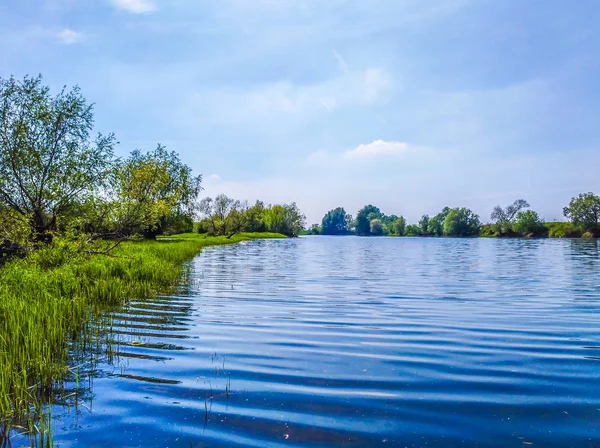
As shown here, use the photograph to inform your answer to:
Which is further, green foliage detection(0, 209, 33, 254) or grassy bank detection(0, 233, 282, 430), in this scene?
green foliage detection(0, 209, 33, 254)

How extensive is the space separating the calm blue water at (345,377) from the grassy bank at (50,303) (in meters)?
0.86

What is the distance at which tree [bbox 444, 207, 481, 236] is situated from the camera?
185 m

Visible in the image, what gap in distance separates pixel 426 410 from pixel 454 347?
422cm

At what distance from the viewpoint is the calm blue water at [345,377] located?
5949 millimetres

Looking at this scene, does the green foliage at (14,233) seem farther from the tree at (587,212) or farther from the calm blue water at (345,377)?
the tree at (587,212)

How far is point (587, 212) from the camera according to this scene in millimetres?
136125

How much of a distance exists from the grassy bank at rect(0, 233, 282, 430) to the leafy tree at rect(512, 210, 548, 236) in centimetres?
15196

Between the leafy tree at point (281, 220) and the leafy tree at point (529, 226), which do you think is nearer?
the leafy tree at point (529, 226)

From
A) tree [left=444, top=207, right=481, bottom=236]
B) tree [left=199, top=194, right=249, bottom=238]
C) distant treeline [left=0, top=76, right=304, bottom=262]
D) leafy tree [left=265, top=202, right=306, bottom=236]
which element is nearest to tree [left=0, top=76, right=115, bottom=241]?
distant treeline [left=0, top=76, right=304, bottom=262]

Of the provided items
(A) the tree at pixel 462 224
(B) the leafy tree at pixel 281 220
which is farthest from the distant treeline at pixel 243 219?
(A) the tree at pixel 462 224

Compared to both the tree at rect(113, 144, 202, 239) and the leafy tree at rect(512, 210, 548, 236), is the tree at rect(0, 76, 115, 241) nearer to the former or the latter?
the tree at rect(113, 144, 202, 239)

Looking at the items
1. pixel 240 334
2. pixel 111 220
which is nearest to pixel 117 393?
pixel 240 334

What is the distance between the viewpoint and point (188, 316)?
48.3 feet

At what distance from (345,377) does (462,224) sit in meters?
189
